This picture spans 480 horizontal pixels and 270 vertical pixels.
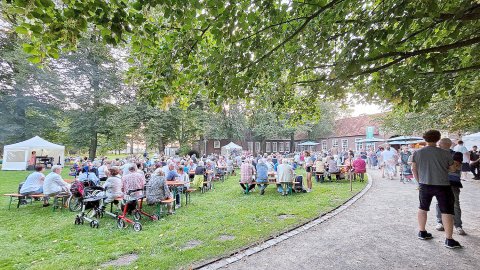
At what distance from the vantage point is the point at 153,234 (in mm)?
5879

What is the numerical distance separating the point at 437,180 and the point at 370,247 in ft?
5.22

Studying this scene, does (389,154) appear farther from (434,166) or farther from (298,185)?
(434,166)

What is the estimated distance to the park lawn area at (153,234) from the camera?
15.0 ft

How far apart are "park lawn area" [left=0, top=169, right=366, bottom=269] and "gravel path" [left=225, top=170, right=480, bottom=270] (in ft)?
2.18

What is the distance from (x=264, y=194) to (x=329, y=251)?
622cm

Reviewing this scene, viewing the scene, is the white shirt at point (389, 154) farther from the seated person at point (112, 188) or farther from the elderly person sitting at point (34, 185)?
the elderly person sitting at point (34, 185)

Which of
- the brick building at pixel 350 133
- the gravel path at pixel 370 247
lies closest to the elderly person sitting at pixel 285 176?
the gravel path at pixel 370 247

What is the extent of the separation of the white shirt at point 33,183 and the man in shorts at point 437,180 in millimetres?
10923

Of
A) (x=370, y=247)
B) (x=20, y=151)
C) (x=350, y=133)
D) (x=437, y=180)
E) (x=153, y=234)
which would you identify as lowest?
(x=153, y=234)

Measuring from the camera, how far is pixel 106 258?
4.60 meters

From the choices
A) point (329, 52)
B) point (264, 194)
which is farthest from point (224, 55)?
point (264, 194)

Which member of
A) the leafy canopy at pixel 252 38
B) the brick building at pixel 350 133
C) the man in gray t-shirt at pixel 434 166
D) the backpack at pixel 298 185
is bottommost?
the backpack at pixel 298 185

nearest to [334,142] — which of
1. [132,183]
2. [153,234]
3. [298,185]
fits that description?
[298,185]

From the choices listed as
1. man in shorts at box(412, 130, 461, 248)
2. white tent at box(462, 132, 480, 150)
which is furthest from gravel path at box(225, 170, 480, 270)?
white tent at box(462, 132, 480, 150)
